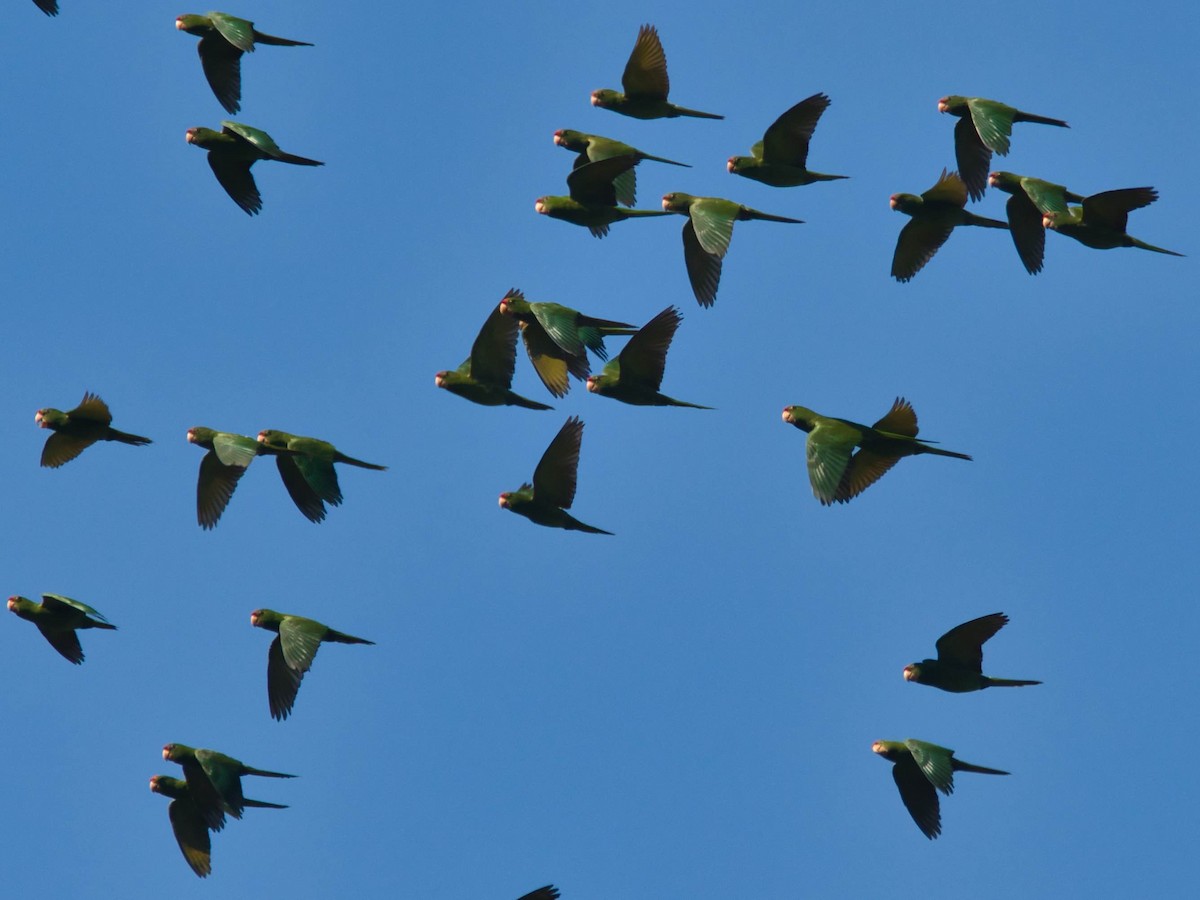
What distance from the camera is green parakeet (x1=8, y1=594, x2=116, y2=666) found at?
82.4 feet

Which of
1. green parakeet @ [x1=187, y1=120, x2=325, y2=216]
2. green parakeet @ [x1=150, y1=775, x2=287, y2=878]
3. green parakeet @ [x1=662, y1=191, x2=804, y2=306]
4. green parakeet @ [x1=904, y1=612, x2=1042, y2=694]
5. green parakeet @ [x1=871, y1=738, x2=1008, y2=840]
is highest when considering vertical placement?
green parakeet @ [x1=187, y1=120, x2=325, y2=216]

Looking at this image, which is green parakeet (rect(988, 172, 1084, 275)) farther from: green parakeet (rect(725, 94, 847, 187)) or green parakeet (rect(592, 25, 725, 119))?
green parakeet (rect(592, 25, 725, 119))

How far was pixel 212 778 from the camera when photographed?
24.7m

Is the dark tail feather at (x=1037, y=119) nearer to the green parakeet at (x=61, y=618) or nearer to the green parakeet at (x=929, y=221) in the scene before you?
the green parakeet at (x=929, y=221)

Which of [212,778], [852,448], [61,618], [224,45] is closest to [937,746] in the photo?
[852,448]

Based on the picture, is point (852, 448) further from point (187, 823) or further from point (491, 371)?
point (187, 823)

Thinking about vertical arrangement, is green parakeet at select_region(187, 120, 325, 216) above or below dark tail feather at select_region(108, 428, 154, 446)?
above

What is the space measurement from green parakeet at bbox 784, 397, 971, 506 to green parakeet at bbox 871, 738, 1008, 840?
10.5ft

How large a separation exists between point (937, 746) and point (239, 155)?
12586mm

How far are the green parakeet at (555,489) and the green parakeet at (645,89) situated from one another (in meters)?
4.82

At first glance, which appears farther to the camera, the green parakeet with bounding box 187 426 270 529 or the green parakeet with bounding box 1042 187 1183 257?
the green parakeet with bounding box 187 426 270 529

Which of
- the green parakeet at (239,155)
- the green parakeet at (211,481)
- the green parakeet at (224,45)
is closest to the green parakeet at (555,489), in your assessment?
the green parakeet at (211,481)

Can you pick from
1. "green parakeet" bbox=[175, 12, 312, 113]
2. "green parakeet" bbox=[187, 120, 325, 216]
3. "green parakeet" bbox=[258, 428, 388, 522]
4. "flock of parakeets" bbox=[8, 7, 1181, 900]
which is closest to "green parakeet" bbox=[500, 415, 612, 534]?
"flock of parakeets" bbox=[8, 7, 1181, 900]

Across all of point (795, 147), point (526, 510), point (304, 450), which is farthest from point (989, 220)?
point (304, 450)
